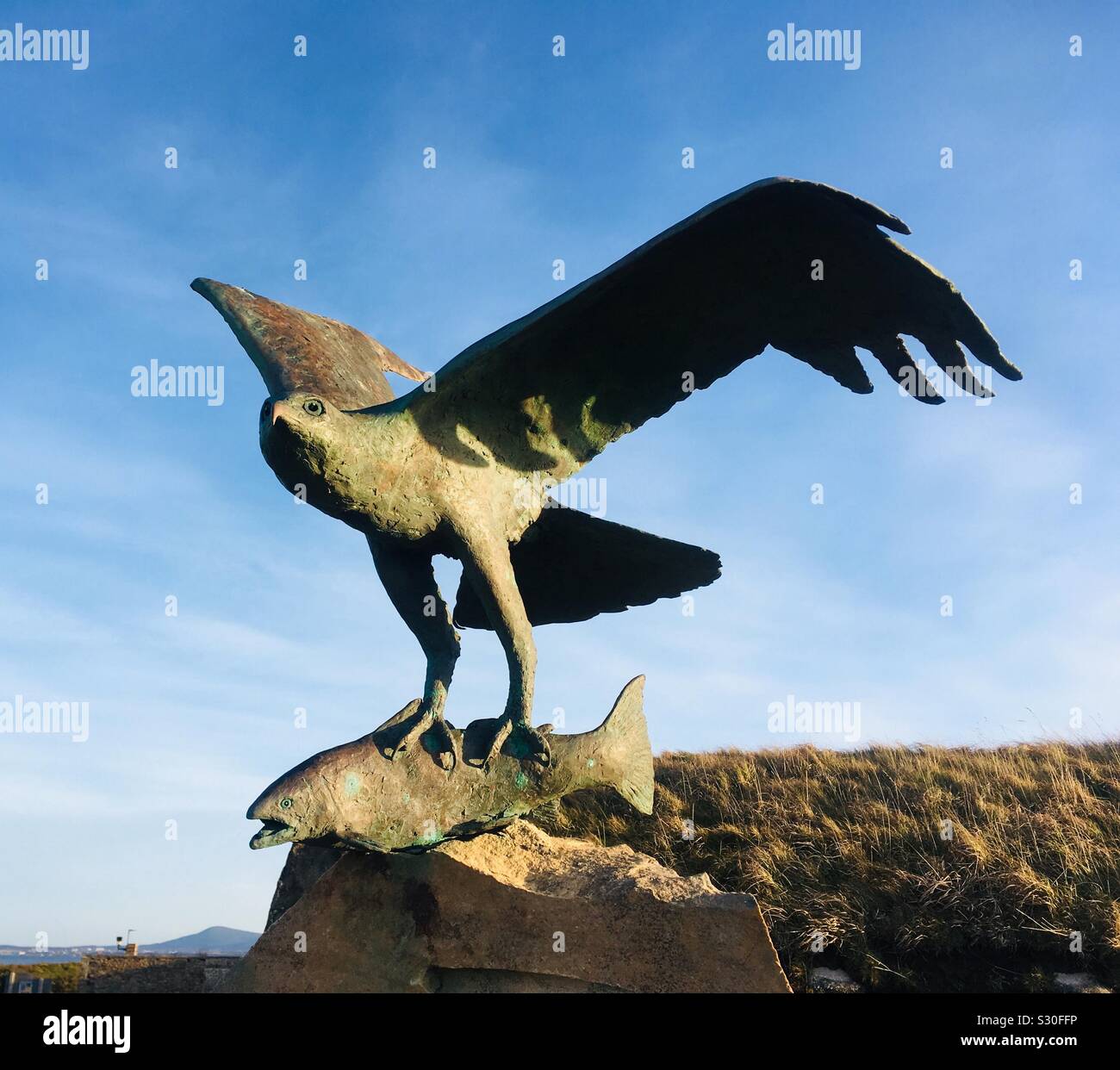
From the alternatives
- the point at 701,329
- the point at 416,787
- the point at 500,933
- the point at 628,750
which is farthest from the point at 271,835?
the point at 701,329

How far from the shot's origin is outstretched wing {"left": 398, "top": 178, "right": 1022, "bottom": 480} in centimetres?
429

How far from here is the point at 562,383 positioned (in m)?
5.05

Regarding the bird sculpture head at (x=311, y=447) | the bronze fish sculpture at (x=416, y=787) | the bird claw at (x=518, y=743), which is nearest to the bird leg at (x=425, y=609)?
the bronze fish sculpture at (x=416, y=787)

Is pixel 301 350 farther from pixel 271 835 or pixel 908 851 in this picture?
pixel 908 851

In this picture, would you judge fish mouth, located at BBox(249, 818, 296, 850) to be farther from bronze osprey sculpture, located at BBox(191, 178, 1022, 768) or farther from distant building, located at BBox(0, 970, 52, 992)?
distant building, located at BBox(0, 970, 52, 992)

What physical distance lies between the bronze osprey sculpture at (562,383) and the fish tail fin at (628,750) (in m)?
0.46

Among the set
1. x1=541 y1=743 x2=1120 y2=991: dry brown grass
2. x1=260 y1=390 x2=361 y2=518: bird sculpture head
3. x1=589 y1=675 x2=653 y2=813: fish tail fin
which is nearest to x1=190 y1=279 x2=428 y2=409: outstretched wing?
x1=260 y1=390 x2=361 y2=518: bird sculpture head

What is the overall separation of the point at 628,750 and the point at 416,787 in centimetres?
123

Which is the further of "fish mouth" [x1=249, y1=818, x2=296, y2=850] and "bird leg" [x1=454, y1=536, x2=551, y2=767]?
"bird leg" [x1=454, y1=536, x2=551, y2=767]

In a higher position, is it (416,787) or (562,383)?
(562,383)

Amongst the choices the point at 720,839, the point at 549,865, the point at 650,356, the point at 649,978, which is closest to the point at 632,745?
the point at 549,865

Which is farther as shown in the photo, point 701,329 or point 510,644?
point 701,329

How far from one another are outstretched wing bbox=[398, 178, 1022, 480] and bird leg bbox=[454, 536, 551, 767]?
1.74 feet

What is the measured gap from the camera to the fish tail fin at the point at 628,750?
513 cm
